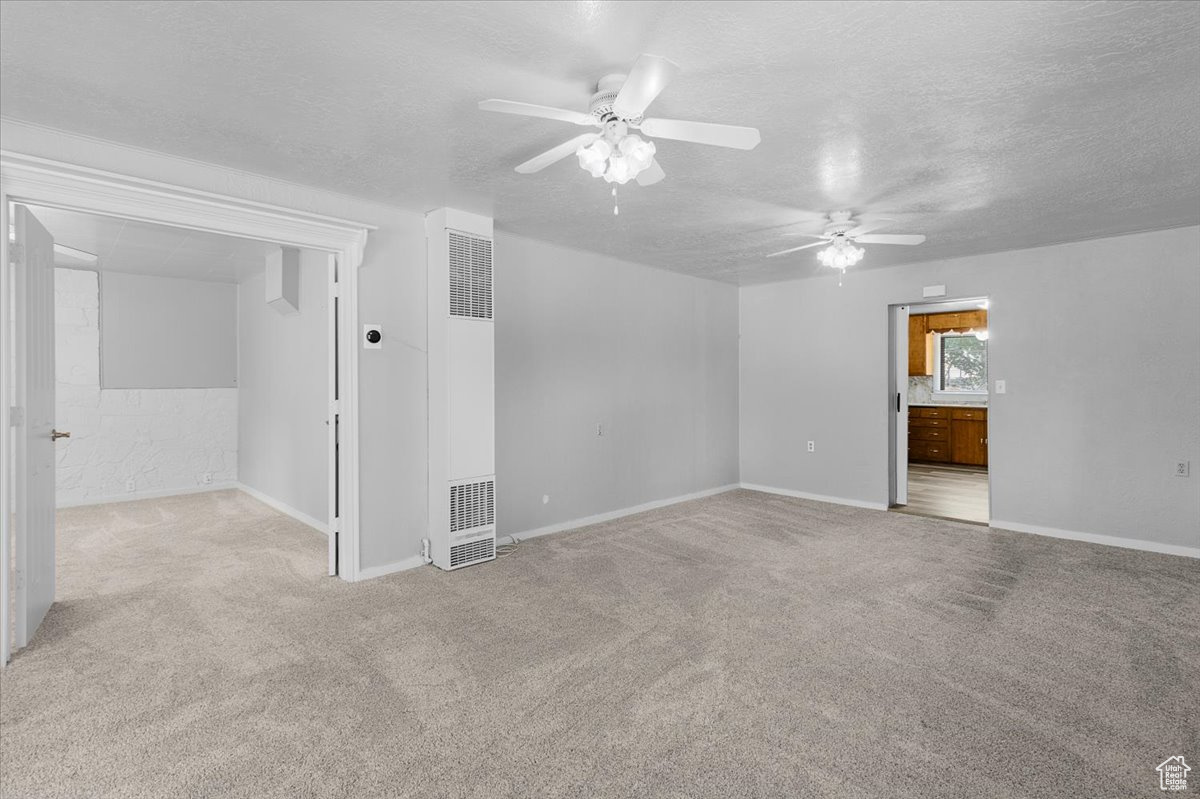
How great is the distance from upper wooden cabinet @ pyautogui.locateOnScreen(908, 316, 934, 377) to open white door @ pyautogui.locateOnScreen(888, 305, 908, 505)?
11.3 ft

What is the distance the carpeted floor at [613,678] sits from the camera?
188 cm

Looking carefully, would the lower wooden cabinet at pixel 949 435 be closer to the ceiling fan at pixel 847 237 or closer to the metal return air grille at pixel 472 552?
the ceiling fan at pixel 847 237

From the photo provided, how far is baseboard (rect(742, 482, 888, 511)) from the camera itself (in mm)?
5773

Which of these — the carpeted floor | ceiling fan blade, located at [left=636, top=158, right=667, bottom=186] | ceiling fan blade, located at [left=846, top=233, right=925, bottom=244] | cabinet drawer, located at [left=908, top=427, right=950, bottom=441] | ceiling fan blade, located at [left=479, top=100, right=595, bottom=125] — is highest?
ceiling fan blade, located at [left=846, top=233, right=925, bottom=244]

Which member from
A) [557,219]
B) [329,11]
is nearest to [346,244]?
[557,219]

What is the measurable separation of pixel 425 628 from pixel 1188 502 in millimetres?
5490

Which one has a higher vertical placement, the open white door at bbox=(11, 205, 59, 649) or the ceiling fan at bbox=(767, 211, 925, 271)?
the ceiling fan at bbox=(767, 211, 925, 271)

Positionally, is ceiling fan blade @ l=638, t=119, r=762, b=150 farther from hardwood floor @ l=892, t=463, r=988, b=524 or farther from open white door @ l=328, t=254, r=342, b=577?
hardwood floor @ l=892, t=463, r=988, b=524

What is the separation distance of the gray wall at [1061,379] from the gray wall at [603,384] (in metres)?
1.06

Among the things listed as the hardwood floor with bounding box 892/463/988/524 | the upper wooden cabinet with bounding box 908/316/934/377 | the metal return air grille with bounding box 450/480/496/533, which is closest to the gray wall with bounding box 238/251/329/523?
the metal return air grille with bounding box 450/480/496/533

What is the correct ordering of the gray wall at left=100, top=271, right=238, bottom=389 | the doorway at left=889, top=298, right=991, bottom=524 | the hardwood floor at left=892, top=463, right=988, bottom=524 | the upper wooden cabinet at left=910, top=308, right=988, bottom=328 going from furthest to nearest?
the upper wooden cabinet at left=910, top=308, right=988, bottom=328, the doorway at left=889, top=298, right=991, bottom=524, the gray wall at left=100, top=271, right=238, bottom=389, the hardwood floor at left=892, top=463, right=988, bottom=524

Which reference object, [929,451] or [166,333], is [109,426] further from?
[929,451]

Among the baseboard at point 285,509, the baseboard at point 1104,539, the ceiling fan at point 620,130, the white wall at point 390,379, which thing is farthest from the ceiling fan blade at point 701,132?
the baseboard at point 1104,539
